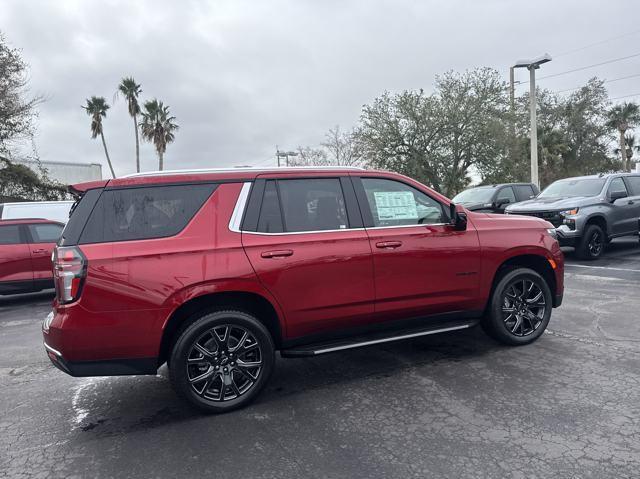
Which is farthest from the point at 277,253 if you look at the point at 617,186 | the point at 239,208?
the point at 617,186

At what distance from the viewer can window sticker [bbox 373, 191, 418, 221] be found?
169 inches

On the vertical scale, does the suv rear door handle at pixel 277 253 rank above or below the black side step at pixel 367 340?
above

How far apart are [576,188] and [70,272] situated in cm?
1130

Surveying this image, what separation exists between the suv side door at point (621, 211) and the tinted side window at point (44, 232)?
11.7 meters

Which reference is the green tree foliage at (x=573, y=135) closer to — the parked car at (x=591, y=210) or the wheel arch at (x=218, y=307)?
the parked car at (x=591, y=210)

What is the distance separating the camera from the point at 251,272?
11.9ft

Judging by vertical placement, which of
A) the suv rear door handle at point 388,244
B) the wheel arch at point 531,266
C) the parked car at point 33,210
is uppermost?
the parked car at point 33,210

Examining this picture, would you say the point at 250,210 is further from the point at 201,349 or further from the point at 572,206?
the point at 572,206

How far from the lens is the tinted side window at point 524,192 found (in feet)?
47.4

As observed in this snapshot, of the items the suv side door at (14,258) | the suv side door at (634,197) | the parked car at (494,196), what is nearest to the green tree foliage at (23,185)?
the suv side door at (14,258)

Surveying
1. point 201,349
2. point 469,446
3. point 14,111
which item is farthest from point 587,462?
point 14,111

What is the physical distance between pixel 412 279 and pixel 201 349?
1.90 metres

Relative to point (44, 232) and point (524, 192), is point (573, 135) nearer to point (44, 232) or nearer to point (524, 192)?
point (524, 192)

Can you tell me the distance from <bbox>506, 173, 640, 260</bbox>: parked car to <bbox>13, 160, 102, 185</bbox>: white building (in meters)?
25.5
